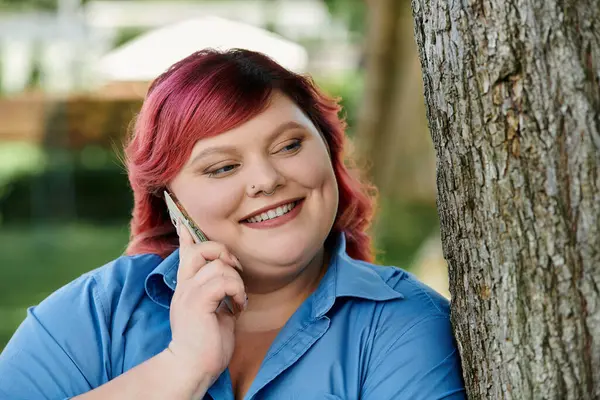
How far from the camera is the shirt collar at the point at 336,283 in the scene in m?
2.10

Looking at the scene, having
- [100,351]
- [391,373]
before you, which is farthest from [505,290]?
[100,351]

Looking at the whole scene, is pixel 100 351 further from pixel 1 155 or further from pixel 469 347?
pixel 1 155

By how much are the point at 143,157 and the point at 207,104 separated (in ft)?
0.95

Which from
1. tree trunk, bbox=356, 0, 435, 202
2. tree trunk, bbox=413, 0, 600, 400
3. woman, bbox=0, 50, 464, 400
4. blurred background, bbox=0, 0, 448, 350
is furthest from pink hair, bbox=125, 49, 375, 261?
tree trunk, bbox=356, 0, 435, 202

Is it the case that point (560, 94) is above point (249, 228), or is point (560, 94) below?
above

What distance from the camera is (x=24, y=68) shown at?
51.7 ft

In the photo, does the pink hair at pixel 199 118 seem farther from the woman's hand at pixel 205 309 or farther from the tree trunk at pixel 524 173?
the tree trunk at pixel 524 173

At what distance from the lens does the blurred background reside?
29.5ft

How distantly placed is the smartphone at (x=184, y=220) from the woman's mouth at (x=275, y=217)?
0.12 m

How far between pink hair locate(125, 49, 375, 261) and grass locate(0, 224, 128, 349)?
165 inches

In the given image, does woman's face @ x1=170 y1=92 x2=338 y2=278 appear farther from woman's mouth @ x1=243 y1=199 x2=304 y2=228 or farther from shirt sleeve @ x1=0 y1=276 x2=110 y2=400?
shirt sleeve @ x1=0 y1=276 x2=110 y2=400

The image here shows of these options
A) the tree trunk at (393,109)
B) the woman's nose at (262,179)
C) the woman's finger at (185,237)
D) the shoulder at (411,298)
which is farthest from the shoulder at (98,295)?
the tree trunk at (393,109)

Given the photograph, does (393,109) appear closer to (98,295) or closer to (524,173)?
(98,295)

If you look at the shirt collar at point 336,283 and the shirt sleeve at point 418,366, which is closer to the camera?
the shirt sleeve at point 418,366
